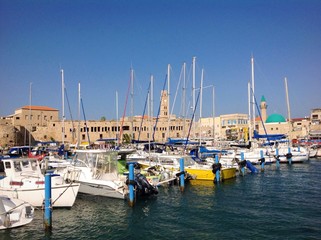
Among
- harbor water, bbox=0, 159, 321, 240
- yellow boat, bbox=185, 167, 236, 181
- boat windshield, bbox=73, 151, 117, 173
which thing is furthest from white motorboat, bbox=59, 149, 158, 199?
yellow boat, bbox=185, 167, 236, 181

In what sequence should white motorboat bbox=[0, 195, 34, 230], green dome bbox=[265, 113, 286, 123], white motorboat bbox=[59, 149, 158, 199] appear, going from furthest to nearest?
1. green dome bbox=[265, 113, 286, 123]
2. white motorboat bbox=[59, 149, 158, 199]
3. white motorboat bbox=[0, 195, 34, 230]

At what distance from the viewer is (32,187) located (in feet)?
54.2

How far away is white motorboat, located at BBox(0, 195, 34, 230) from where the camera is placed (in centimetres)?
1336

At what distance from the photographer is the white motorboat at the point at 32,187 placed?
16.4 m

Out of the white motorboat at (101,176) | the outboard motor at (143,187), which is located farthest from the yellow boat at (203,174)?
the outboard motor at (143,187)

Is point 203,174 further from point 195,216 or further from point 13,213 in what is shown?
point 13,213

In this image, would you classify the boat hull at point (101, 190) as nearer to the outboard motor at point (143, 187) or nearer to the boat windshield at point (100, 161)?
the outboard motor at point (143, 187)

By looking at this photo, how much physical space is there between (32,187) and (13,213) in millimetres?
2775

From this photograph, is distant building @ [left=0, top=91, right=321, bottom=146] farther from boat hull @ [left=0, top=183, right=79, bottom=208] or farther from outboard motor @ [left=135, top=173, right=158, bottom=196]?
boat hull @ [left=0, top=183, right=79, bottom=208]

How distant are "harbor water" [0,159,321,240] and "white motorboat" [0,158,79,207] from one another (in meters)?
0.71

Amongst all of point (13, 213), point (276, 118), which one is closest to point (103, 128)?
point (276, 118)

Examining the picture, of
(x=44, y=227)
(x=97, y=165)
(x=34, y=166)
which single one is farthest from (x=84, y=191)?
(x=44, y=227)

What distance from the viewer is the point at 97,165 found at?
20.1 meters

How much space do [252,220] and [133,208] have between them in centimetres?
643
